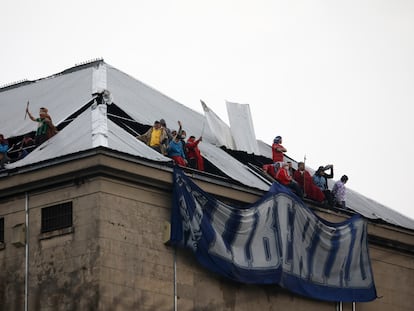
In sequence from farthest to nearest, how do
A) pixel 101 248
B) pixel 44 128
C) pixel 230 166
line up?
pixel 230 166
pixel 44 128
pixel 101 248

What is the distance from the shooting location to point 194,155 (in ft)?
229

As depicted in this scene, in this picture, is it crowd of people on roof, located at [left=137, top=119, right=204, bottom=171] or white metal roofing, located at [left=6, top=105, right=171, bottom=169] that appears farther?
crowd of people on roof, located at [left=137, top=119, right=204, bottom=171]

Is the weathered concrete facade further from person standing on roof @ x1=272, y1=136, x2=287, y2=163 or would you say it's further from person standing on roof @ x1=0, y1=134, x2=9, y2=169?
person standing on roof @ x1=272, y1=136, x2=287, y2=163

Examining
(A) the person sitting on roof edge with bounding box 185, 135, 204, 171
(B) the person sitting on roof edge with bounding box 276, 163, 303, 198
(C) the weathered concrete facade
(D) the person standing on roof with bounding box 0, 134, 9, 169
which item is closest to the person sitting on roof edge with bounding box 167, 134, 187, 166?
(C) the weathered concrete facade

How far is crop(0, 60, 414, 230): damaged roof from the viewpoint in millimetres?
66188

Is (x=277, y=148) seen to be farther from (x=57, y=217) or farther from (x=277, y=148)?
(x=57, y=217)

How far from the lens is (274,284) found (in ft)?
227

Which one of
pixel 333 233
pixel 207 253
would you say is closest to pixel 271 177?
pixel 333 233

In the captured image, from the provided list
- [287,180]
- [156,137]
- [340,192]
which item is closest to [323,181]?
[340,192]

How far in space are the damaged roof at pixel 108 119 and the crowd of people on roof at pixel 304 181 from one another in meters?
0.74

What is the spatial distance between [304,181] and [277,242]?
5.11 metres

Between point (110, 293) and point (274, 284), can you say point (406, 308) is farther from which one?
point (110, 293)

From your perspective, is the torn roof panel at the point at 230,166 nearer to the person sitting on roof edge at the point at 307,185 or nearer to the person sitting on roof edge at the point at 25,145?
the person sitting on roof edge at the point at 307,185

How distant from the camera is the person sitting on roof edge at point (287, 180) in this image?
72.0 m
